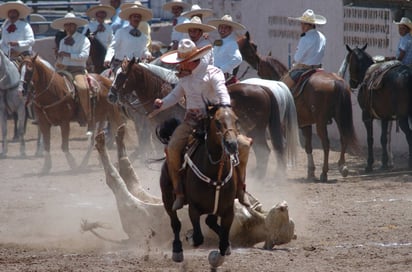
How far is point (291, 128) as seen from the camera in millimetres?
15641

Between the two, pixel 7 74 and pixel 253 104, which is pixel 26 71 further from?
pixel 253 104

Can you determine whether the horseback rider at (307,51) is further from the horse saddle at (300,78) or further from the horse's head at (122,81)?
the horse's head at (122,81)

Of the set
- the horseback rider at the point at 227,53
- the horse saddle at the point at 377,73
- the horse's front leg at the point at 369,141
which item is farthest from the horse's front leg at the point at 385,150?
the horseback rider at the point at 227,53

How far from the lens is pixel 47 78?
18.0 metres

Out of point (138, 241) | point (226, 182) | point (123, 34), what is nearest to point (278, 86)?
point (123, 34)

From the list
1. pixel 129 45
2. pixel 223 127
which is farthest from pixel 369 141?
pixel 223 127

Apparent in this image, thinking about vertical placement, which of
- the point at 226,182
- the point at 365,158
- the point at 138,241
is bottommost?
the point at 365,158

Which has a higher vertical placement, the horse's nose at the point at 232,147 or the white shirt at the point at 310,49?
the horse's nose at the point at 232,147

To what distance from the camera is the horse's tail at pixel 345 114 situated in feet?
53.2

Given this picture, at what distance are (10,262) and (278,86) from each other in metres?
6.68

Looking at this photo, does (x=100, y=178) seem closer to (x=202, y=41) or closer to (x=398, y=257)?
(x=202, y=41)

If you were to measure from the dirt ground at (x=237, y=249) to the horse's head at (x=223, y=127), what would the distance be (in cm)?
130

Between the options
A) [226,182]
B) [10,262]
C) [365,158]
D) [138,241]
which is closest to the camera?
[226,182]

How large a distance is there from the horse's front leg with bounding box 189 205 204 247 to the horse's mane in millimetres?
10793
